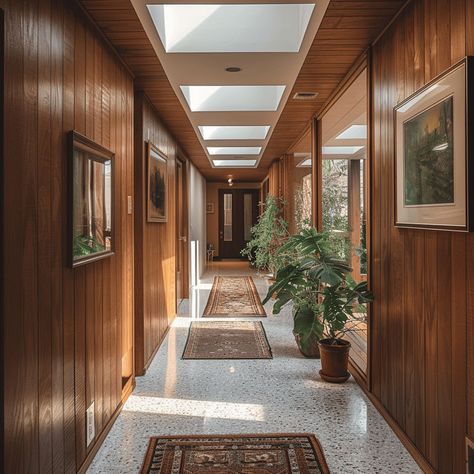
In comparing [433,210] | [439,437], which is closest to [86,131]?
[433,210]

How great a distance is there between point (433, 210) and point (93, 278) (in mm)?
1726

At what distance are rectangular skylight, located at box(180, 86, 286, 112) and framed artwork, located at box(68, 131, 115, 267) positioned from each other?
6.66 ft

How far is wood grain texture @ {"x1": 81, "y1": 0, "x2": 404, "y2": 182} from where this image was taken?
2.43m

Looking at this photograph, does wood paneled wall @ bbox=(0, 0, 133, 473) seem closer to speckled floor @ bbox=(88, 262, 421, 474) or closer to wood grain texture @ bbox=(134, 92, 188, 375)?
speckled floor @ bbox=(88, 262, 421, 474)

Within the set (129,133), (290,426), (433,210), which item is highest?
(129,133)

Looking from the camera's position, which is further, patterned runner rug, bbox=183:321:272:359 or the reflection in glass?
patterned runner rug, bbox=183:321:272:359

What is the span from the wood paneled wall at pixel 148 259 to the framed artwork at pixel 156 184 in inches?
3.2

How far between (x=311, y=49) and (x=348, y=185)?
5.87 meters

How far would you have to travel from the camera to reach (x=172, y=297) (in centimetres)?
581

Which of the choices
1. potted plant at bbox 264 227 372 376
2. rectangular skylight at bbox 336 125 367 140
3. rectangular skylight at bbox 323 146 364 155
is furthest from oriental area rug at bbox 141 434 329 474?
rectangular skylight at bbox 323 146 364 155

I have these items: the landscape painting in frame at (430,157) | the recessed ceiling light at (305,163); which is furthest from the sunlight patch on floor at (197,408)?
the recessed ceiling light at (305,163)

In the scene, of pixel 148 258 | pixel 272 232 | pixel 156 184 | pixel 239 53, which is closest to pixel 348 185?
pixel 272 232

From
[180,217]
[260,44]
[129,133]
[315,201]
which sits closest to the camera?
[260,44]

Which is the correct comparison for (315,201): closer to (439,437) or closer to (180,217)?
(180,217)
